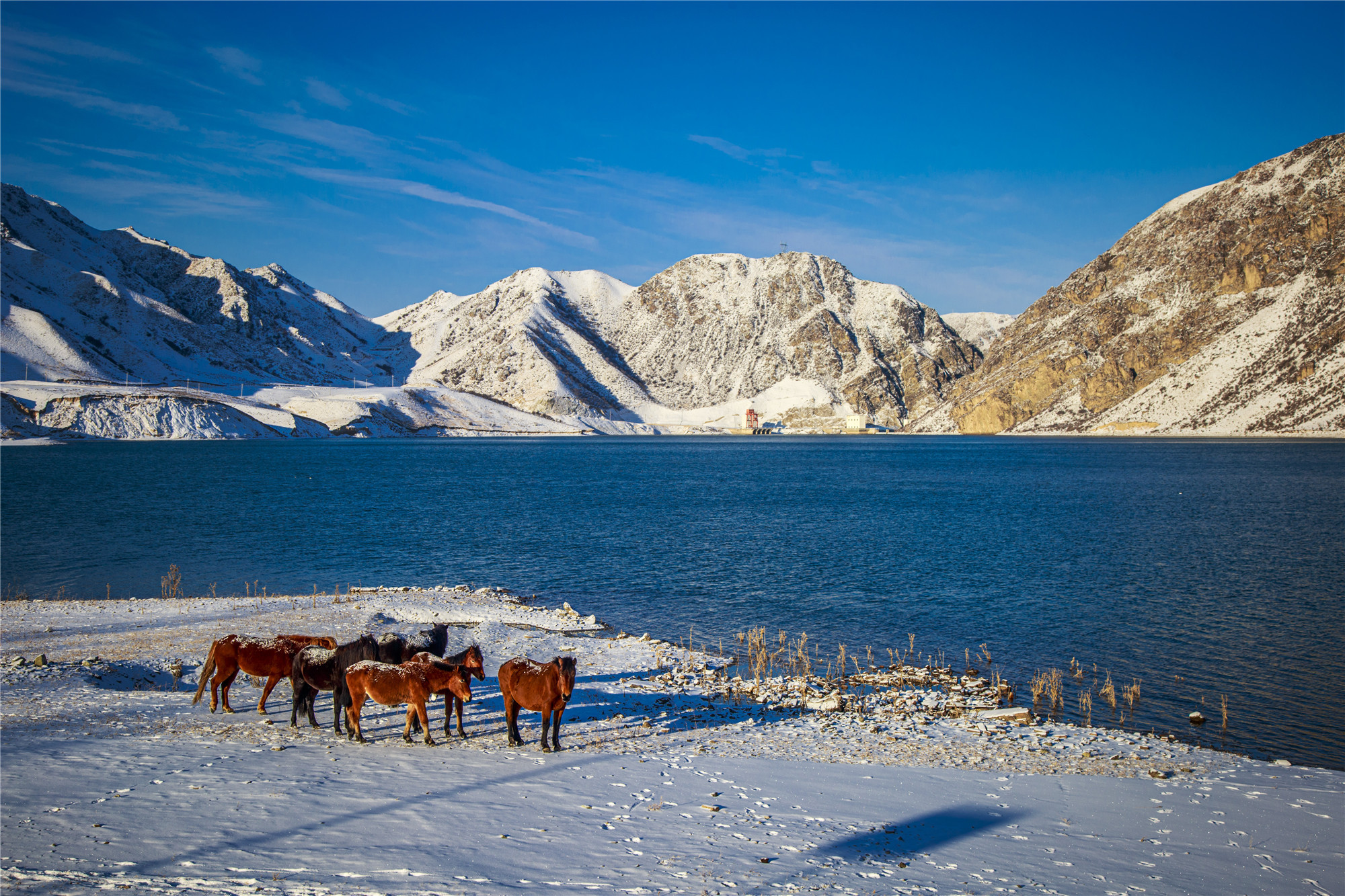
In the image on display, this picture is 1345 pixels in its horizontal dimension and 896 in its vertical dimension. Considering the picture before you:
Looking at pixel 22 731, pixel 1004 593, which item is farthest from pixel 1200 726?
pixel 22 731

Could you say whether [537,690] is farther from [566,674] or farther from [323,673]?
[323,673]

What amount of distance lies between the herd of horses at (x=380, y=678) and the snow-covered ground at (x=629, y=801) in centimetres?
45

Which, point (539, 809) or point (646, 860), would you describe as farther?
point (539, 809)

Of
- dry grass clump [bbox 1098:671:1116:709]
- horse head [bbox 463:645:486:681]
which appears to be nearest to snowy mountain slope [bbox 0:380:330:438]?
horse head [bbox 463:645:486:681]

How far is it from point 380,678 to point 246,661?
9.71ft

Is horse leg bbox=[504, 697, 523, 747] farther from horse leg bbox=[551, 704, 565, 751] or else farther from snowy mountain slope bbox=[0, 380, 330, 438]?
snowy mountain slope bbox=[0, 380, 330, 438]

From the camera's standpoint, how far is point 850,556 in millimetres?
37844

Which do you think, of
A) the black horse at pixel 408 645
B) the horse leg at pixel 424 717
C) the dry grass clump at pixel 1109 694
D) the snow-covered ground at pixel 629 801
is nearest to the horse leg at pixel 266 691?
the snow-covered ground at pixel 629 801

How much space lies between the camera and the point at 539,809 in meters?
8.80

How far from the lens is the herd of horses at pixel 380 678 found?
11.4 m

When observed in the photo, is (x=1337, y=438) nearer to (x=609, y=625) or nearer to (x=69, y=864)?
(x=609, y=625)

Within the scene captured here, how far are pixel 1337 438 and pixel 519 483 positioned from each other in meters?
180

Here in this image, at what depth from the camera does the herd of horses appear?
37.4 ft

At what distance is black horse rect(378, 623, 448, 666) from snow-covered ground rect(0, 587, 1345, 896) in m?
1.07
